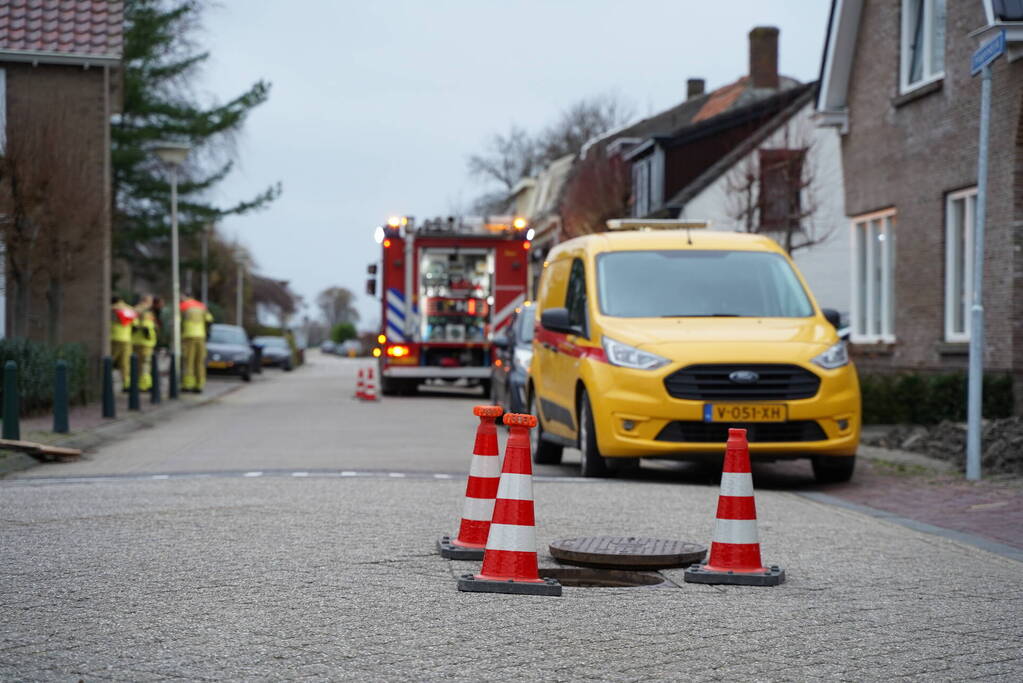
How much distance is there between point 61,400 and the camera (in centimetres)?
1633

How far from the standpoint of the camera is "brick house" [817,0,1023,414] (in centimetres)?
1756

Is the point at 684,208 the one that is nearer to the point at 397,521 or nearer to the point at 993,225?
the point at 993,225

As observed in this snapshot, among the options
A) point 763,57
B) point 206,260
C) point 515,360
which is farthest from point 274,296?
point 515,360

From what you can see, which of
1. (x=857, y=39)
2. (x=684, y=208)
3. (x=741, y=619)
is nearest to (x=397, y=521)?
(x=741, y=619)

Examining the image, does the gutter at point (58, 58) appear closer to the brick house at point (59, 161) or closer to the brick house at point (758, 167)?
the brick house at point (59, 161)

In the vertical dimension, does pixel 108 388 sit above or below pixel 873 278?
below

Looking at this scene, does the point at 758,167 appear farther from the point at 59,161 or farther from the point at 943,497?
the point at 943,497

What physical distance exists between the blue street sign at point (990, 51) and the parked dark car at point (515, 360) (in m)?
5.66

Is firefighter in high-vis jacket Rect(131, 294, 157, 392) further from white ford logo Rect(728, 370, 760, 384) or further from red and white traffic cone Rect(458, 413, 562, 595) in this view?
red and white traffic cone Rect(458, 413, 562, 595)

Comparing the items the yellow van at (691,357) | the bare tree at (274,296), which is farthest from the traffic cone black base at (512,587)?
the bare tree at (274,296)

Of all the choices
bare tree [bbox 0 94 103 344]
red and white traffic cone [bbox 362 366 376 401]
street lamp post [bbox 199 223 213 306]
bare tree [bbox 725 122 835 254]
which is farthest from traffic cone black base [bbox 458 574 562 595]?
street lamp post [bbox 199 223 213 306]

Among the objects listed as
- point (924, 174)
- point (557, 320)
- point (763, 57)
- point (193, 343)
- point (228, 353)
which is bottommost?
point (228, 353)

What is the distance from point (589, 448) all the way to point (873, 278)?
11.7 meters

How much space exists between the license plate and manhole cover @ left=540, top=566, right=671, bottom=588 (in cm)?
434
